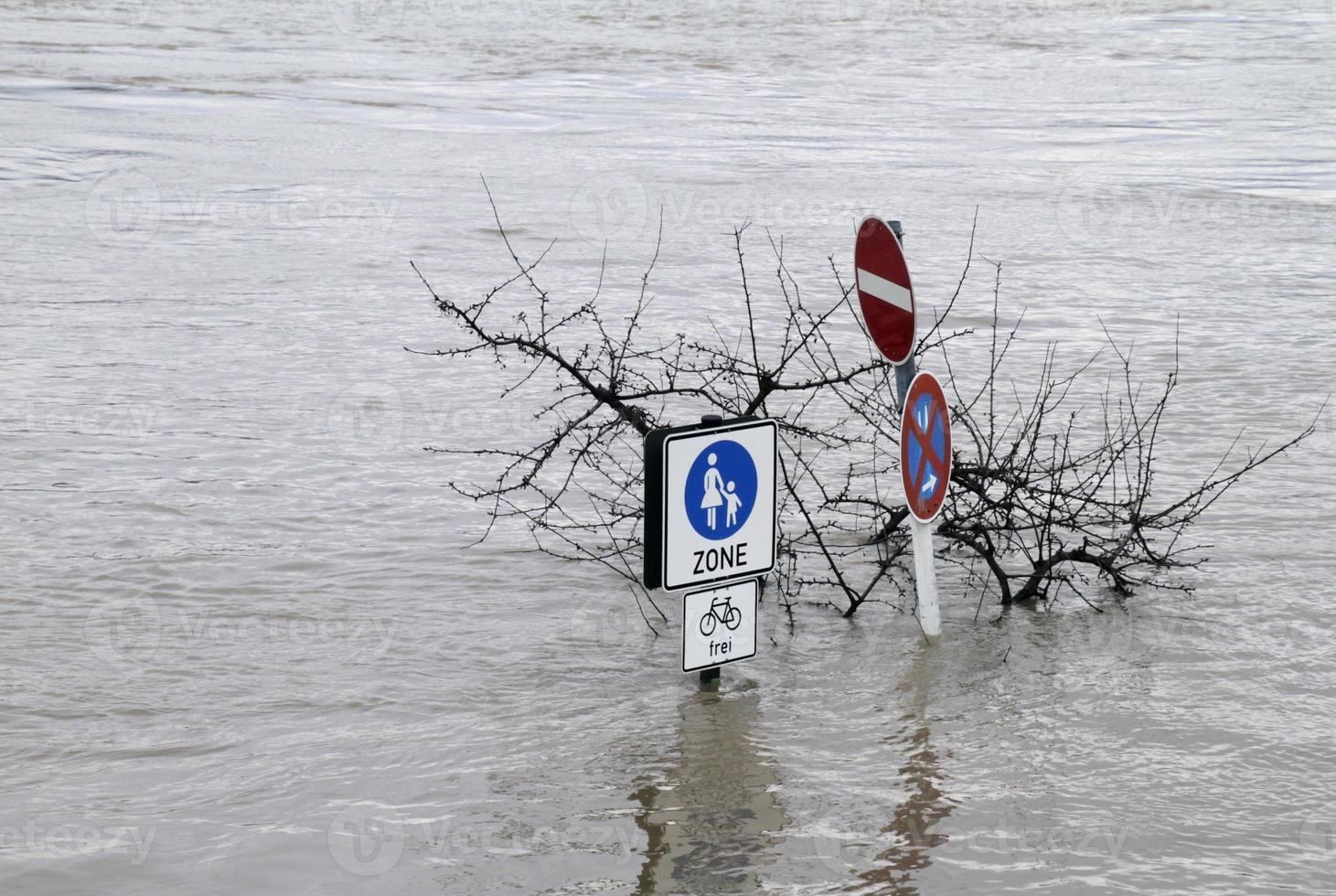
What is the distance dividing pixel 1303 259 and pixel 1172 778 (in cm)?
1249

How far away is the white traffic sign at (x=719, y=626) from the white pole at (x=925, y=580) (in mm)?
770

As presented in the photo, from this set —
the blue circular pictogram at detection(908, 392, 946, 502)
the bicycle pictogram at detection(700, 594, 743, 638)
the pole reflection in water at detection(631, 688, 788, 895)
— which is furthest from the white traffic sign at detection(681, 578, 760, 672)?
the blue circular pictogram at detection(908, 392, 946, 502)

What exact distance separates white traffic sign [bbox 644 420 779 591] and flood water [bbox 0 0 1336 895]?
0.66 meters

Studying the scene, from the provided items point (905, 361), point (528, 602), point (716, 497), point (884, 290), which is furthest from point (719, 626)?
point (528, 602)

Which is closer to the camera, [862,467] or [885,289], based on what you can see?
[885,289]

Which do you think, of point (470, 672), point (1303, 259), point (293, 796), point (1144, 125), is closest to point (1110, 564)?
point (470, 672)

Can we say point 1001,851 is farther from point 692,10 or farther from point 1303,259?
point 692,10

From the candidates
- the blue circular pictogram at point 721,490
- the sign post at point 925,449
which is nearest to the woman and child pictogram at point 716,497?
the blue circular pictogram at point 721,490

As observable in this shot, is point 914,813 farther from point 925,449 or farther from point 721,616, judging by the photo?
point 925,449

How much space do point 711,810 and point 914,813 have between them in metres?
0.67

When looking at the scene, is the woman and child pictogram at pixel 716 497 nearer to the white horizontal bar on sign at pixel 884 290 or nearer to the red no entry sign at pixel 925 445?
the red no entry sign at pixel 925 445

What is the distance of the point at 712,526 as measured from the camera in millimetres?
5832

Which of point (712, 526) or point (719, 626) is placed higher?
point (712, 526)

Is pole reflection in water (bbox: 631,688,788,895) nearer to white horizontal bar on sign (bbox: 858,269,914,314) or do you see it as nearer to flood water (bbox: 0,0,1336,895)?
flood water (bbox: 0,0,1336,895)
